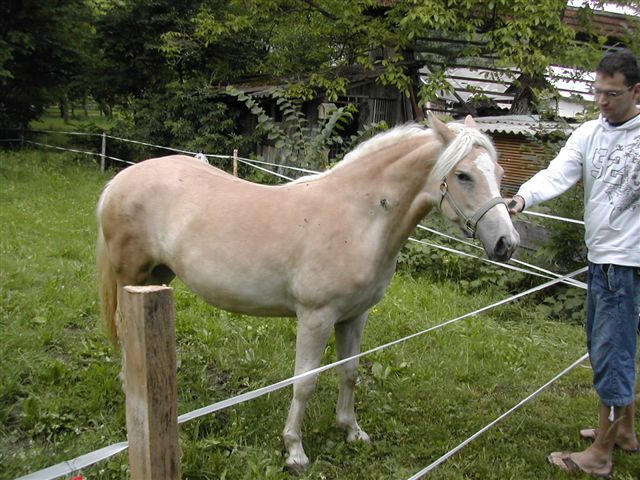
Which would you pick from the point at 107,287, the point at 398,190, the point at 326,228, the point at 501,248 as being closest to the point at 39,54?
the point at 107,287

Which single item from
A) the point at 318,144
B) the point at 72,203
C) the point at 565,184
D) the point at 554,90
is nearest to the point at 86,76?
the point at 72,203

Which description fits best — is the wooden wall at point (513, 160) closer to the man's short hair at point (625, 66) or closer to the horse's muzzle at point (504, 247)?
the man's short hair at point (625, 66)

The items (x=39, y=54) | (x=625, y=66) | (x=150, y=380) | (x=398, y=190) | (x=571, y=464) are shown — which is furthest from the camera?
(x=39, y=54)

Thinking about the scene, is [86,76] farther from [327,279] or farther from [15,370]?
[327,279]

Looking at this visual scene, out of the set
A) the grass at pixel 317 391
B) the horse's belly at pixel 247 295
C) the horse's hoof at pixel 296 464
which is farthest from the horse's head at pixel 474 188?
the horse's hoof at pixel 296 464

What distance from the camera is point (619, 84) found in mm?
2473

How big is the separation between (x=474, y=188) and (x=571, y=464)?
1.69 meters

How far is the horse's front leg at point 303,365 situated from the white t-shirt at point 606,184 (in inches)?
49.5

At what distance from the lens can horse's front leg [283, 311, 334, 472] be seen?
290 centimetres

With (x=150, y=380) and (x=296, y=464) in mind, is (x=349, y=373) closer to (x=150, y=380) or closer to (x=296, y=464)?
(x=296, y=464)

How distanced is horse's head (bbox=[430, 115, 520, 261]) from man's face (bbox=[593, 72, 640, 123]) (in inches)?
21.5

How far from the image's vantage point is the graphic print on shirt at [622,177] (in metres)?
2.53

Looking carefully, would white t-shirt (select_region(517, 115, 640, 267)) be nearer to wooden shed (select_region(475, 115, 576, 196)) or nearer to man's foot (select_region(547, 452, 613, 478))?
man's foot (select_region(547, 452, 613, 478))

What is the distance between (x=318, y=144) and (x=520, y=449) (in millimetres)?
4910
